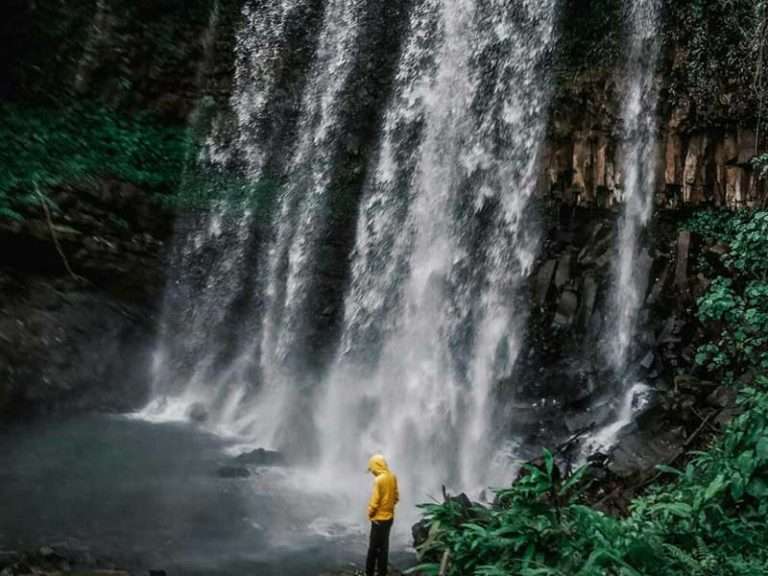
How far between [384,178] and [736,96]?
820cm

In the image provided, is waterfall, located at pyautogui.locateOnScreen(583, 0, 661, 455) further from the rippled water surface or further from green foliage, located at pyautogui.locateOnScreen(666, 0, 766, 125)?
the rippled water surface

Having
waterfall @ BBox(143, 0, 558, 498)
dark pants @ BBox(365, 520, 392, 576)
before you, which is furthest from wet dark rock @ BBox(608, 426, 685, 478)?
dark pants @ BBox(365, 520, 392, 576)

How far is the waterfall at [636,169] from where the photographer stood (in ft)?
41.4

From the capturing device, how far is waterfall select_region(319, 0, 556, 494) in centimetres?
1367

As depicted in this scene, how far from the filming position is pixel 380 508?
7207 mm

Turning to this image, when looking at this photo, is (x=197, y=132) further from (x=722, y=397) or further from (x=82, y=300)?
(x=722, y=397)

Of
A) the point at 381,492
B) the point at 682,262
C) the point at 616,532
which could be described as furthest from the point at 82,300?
the point at 616,532

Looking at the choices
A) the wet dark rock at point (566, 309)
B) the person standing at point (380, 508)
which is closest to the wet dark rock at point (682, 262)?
the wet dark rock at point (566, 309)

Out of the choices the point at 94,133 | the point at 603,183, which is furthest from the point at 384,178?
the point at 94,133

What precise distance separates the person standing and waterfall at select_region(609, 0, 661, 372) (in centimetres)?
659

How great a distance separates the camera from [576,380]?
1254 centimetres

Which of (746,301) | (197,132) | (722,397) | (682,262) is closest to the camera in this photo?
(746,301)

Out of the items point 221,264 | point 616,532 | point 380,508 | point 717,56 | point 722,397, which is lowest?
point 616,532

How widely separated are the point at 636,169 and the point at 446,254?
4.33 m
